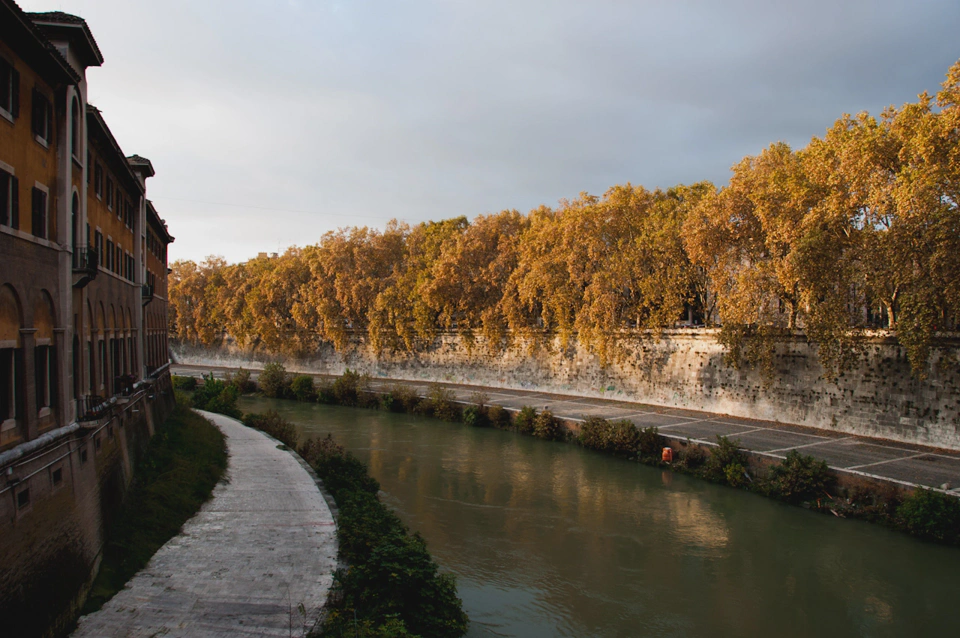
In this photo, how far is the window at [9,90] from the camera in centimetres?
869

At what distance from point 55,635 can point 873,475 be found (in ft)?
56.4

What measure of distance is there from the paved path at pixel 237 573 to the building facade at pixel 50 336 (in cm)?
89

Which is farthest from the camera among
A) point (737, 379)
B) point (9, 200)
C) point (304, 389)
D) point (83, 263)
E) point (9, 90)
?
point (304, 389)

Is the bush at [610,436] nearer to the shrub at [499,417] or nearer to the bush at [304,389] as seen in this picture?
the shrub at [499,417]

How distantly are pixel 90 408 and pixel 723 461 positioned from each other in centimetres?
1619

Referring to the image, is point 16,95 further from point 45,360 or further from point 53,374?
point 53,374

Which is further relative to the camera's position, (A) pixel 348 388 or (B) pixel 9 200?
(A) pixel 348 388

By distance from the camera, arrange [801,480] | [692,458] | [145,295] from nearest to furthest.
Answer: [801,480], [692,458], [145,295]

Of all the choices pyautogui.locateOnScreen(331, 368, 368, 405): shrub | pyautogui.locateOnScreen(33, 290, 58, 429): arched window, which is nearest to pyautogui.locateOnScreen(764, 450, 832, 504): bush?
pyautogui.locateOnScreen(33, 290, 58, 429): arched window

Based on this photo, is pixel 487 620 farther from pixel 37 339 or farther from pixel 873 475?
pixel 873 475

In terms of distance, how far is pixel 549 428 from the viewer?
25.2 m

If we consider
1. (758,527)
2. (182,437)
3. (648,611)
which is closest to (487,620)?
(648,611)

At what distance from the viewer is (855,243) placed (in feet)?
65.0

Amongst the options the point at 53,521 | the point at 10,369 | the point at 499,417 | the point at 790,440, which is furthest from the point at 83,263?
the point at 790,440
